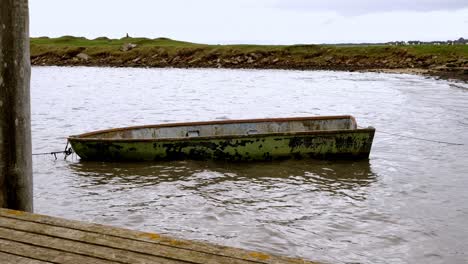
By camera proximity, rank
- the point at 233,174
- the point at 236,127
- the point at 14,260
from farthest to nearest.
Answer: the point at 236,127 < the point at 233,174 < the point at 14,260

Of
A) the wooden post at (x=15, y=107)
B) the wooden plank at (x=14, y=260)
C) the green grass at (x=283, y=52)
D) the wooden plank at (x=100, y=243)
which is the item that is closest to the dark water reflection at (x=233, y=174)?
the wooden post at (x=15, y=107)

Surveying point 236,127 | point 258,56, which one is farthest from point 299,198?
point 258,56

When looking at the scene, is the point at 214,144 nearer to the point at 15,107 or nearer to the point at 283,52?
the point at 15,107

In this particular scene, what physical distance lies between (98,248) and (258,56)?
8022 cm

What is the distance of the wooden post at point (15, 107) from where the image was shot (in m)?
5.18

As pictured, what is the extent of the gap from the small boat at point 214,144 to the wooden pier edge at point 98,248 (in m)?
10.2

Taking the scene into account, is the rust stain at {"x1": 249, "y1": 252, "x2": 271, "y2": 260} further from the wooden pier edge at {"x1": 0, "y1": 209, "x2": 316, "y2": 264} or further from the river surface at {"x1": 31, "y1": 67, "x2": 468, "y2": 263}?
the river surface at {"x1": 31, "y1": 67, "x2": 468, "y2": 263}

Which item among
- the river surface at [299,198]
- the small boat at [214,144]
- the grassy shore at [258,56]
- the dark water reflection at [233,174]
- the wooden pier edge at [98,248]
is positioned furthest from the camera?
the grassy shore at [258,56]

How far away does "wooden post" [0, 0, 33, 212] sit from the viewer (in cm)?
518

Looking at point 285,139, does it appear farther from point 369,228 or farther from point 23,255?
point 23,255

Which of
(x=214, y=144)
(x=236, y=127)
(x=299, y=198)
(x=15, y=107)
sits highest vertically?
(x=15, y=107)

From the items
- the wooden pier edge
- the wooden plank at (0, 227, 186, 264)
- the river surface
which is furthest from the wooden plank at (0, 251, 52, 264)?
the river surface

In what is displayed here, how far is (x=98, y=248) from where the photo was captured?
435 cm

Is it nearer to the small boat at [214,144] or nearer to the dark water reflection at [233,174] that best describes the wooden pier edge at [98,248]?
the dark water reflection at [233,174]
